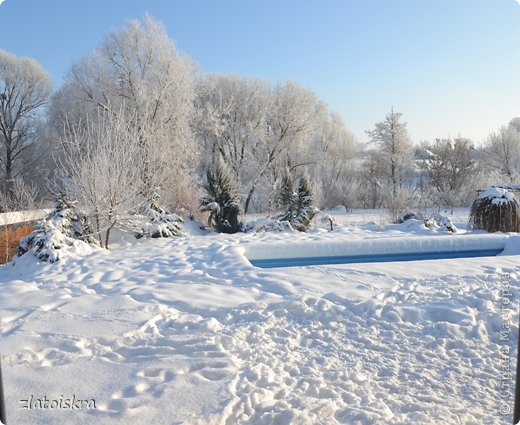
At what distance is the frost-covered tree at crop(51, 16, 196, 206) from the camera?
37.6ft

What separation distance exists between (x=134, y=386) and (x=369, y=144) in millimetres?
17751

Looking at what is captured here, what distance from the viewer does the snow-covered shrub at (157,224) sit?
24.0 feet

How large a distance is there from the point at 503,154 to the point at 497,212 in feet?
40.3

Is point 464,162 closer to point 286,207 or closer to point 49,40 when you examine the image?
point 286,207

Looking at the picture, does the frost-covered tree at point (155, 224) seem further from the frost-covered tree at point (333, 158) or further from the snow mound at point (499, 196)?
the frost-covered tree at point (333, 158)

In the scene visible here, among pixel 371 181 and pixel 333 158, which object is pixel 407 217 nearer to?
pixel 371 181

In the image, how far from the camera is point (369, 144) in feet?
60.2

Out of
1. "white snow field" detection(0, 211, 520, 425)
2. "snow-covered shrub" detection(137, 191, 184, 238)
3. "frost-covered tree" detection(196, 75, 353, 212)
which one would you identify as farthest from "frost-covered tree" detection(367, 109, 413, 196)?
"white snow field" detection(0, 211, 520, 425)

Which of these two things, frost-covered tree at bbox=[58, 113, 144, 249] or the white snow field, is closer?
the white snow field

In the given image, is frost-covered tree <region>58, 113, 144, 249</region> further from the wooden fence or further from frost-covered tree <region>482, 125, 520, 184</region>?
frost-covered tree <region>482, 125, 520, 184</region>

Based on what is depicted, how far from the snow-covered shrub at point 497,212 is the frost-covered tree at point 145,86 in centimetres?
756

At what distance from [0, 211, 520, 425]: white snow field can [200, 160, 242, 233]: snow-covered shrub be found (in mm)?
5647

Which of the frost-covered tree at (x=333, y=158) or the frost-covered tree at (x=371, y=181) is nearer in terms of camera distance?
the frost-covered tree at (x=371, y=181)

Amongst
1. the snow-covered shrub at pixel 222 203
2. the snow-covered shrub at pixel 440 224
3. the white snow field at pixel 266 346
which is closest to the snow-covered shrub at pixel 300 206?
the snow-covered shrub at pixel 222 203
